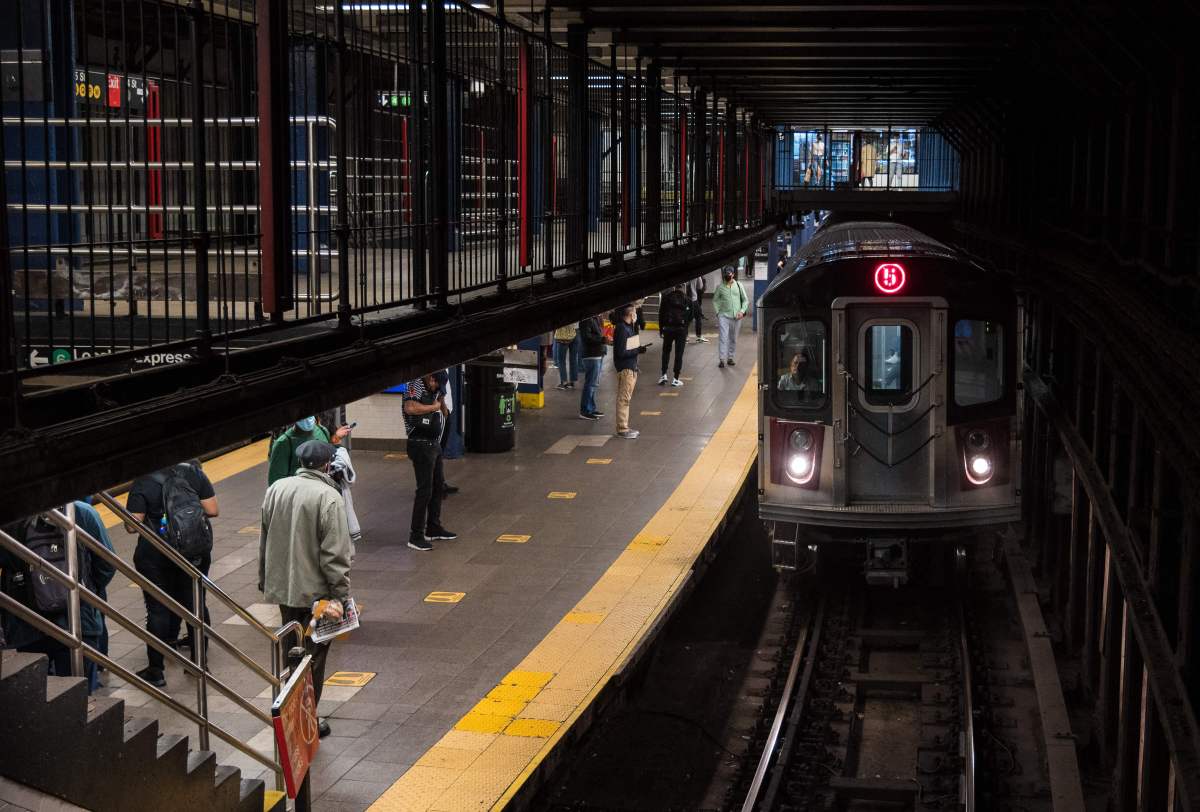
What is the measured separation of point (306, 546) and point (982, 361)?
6642 mm

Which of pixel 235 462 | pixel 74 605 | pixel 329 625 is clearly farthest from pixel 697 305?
pixel 74 605

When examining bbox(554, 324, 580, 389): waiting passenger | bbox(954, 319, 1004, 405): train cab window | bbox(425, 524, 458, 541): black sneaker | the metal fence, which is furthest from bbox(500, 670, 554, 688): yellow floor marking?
bbox(554, 324, 580, 389): waiting passenger

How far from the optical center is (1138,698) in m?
8.45

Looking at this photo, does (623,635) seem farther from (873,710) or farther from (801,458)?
(801,458)

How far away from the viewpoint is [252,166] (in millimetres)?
6230

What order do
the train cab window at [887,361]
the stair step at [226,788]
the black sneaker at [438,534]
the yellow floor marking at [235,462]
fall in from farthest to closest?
the yellow floor marking at [235,462] → the black sneaker at [438,534] → the train cab window at [887,361] → the stair step at [226,788]

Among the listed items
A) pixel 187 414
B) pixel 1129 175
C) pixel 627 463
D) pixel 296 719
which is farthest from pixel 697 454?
pixel 187 414

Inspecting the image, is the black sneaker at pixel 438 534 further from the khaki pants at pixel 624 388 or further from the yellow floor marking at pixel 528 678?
the khaki pants at pixel 624 388

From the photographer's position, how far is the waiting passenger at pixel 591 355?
2092 centimetres

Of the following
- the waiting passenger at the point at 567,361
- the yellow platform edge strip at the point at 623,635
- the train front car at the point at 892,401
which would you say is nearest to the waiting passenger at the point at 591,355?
the yellow platform edge strip at the point at 623,635

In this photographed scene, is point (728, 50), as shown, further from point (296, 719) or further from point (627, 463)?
point (296, 719)

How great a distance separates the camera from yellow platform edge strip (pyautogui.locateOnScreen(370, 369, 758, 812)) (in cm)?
842

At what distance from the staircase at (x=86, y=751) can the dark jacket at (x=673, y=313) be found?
1851 cm

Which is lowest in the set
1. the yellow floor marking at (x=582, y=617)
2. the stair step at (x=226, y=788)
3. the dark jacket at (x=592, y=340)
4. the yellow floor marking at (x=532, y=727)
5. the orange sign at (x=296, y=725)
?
the yellow floor marking at (x=532, y=727)
